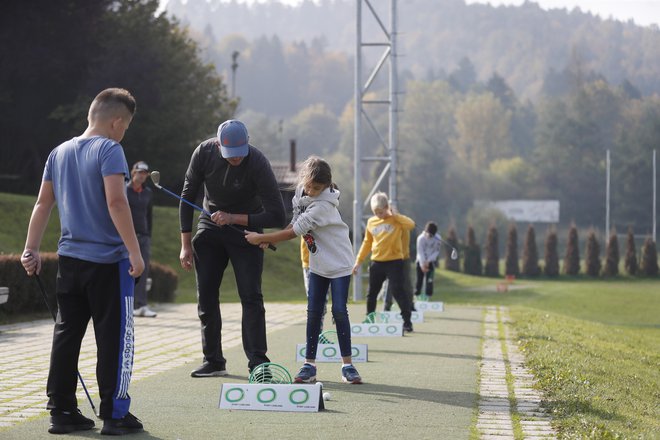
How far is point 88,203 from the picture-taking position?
21.6ft

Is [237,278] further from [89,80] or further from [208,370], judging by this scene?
[89,80]

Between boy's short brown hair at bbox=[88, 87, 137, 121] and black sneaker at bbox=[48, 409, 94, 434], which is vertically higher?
boy's short brown hair at bbox=[88, 87, 137, 121]

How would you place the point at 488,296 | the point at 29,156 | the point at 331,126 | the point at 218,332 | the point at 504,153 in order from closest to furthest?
the point at 218,332
the point at 29,156
the point at 488,296
the point at 504,153
the point at 331,126

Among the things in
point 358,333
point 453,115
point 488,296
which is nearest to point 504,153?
point 453,115

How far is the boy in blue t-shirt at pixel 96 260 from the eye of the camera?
258 inches

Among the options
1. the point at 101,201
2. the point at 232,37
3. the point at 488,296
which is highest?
the point at 232,37

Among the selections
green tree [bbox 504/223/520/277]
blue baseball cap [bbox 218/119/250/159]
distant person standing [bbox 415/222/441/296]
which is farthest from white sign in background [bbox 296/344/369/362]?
green tree [bbox 504/223/520/277]

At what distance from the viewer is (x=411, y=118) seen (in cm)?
14500

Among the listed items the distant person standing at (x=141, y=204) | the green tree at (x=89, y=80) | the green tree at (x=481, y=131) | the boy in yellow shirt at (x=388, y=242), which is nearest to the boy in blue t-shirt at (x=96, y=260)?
the boy in yellow shirt at (x=388, y=242)

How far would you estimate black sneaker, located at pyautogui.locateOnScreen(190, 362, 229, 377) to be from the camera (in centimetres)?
938

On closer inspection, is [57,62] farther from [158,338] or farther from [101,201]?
[101,201]

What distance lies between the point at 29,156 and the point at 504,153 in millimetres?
99786

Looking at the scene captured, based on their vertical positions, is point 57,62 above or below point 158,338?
above

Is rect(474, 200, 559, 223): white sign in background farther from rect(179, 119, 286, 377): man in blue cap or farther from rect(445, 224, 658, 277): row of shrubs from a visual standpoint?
rect(179, 119, 286, 377): man in blue cap
